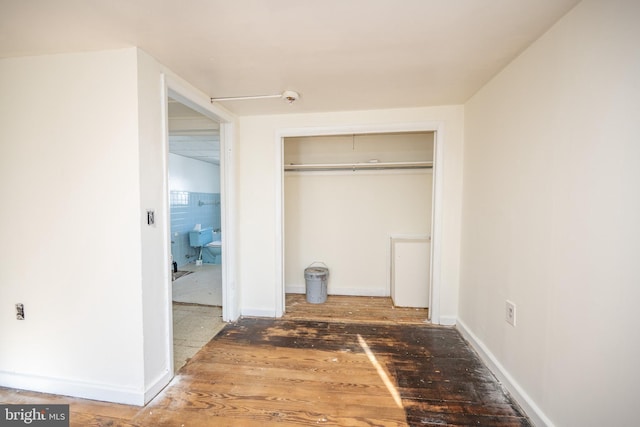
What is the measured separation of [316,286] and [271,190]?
1327mm

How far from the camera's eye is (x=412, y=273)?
115 inches

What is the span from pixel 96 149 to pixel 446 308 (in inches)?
123

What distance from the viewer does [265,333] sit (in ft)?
7.81

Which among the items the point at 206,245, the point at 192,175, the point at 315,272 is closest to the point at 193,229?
the point at 206,245

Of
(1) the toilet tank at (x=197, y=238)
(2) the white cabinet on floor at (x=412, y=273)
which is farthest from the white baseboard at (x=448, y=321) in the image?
(1) the toilet tank at (x=197, y=238)

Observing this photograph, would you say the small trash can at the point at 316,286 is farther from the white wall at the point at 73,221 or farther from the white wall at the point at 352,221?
the white wall at the point at 73,221

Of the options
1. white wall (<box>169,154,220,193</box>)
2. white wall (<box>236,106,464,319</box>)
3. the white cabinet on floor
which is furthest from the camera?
white wall (<box>169,154,220,193</box>)

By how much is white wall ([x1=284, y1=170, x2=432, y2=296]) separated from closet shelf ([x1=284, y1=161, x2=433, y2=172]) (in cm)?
7

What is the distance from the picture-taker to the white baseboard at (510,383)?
4.41 feet

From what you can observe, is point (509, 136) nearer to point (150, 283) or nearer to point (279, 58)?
point (279, 58)

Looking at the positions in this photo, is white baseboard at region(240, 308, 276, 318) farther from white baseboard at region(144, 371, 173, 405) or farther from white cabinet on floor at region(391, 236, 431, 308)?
white cabinet on floor at region(391, 236, 431, 308)

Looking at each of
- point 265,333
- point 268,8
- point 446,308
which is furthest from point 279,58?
point 446,308

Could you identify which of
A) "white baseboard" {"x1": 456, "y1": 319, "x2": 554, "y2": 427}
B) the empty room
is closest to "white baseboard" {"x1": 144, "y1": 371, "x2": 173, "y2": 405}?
the empty room

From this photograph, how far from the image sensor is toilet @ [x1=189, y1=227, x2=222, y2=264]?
5070 mm
